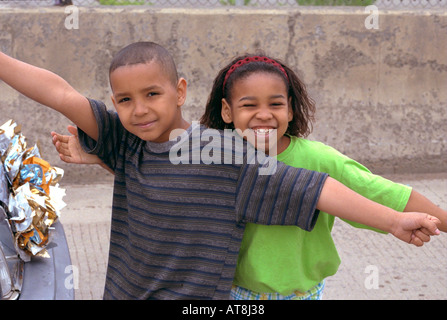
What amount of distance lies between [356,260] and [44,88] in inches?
119

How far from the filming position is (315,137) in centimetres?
611

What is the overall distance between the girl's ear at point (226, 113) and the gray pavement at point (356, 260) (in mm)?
2135

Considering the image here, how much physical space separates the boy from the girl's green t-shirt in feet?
0.30

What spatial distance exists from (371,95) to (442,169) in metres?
0.98

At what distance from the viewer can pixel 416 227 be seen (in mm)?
1966

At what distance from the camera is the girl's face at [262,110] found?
7.26 ft

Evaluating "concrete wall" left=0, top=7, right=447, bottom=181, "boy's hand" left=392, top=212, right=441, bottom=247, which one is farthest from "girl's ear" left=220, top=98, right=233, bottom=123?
"concrete wall" left=0, top=7, right=447, bottom=181

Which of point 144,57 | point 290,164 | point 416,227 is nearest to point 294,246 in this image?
point 290,164

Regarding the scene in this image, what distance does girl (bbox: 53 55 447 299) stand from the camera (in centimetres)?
221

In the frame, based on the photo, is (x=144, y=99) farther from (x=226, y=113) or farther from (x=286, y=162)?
(x=286, y=162)

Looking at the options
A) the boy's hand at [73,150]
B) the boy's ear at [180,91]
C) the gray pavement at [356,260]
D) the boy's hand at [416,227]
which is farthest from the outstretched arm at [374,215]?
the gray pavement at [356,260]

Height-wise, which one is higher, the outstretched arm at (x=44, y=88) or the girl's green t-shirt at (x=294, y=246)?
the outstretched arm at (x=44, y=88)

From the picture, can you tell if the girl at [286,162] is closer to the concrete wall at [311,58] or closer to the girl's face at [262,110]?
the girl's face at [262,110]

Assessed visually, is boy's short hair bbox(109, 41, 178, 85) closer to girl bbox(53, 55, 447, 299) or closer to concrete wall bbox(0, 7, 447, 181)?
girl bbox(53, 55, 447, 299)
